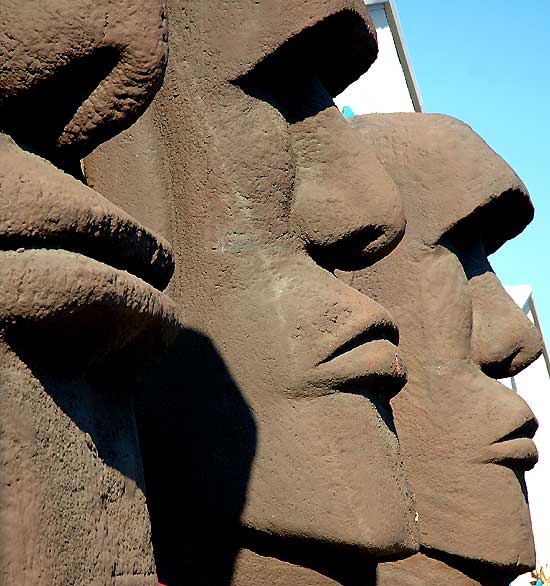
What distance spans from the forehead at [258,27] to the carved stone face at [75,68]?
2.25ft

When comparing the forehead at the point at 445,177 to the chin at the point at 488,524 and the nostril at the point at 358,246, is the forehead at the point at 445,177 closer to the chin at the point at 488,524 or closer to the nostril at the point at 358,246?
the chin at the point at 488,524

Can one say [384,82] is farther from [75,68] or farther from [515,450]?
[75,68]

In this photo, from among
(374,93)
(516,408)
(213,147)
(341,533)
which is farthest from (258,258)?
(374,93)

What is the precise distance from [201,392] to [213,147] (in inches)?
15.8

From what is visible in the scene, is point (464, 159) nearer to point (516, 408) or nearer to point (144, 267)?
point (516, 408)

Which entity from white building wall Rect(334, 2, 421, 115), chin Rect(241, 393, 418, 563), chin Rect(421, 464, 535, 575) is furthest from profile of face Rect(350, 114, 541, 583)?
white building wall Rect(334, 2, 421, 115)

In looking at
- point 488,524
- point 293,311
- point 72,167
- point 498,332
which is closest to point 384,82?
point 498,332

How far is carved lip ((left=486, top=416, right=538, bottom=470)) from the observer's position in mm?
2850

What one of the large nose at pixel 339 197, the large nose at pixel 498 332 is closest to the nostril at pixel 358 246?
the large nose at pixel 339 197

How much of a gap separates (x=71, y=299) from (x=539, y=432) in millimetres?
6394

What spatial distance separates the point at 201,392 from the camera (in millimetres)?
1951

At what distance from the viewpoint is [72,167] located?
133 cm

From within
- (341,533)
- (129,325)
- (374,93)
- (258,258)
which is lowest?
(374,93)

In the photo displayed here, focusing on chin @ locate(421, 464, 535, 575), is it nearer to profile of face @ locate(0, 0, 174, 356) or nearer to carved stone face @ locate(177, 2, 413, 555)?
carved stone face @ locate(177, 2, 413, 555)
